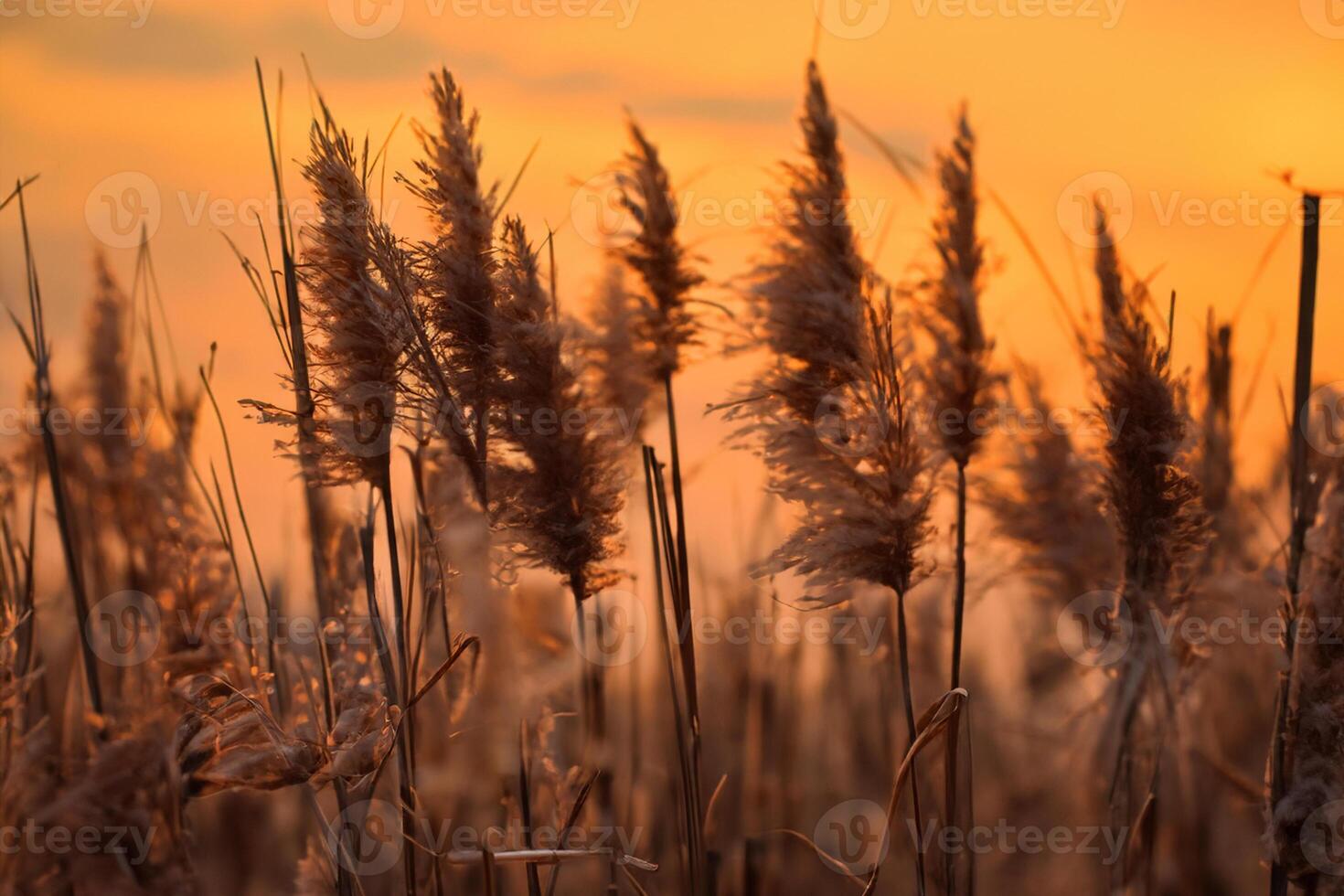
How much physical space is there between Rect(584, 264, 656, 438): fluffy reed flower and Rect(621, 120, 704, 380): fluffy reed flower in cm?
2

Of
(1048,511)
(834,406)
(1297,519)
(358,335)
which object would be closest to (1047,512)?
(1048,511)

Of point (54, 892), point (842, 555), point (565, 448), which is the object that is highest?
point (565, 448)

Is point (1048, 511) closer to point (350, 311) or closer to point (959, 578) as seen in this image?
point (959, 578)

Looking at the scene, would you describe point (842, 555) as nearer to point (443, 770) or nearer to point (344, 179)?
point (344, 179)

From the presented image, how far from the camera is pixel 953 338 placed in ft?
8.09

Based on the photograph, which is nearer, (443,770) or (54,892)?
(54,892)

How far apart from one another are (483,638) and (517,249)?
1.49 metres

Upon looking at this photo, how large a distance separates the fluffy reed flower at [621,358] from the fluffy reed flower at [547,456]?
0.47 m

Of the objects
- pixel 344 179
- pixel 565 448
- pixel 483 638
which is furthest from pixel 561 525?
pixel 483 638

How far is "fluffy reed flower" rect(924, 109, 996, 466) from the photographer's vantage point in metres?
2.44

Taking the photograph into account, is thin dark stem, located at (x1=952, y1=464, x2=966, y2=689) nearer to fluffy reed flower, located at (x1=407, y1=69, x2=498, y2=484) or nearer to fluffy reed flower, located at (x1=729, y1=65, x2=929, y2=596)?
fluffy reed flower, located at (x1=729, y1=65, x2=929, y2=596)

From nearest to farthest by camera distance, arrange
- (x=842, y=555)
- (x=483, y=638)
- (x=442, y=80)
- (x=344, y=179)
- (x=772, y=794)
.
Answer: (x=344, y=179), (x=442, y=80), (x=842, y=555), (x=483, y=638), (x=772, y=794)

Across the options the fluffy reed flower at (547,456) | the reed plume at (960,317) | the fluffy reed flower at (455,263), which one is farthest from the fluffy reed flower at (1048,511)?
the fluffy reed flower at (455,263)

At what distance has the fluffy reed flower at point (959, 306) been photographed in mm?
2443
